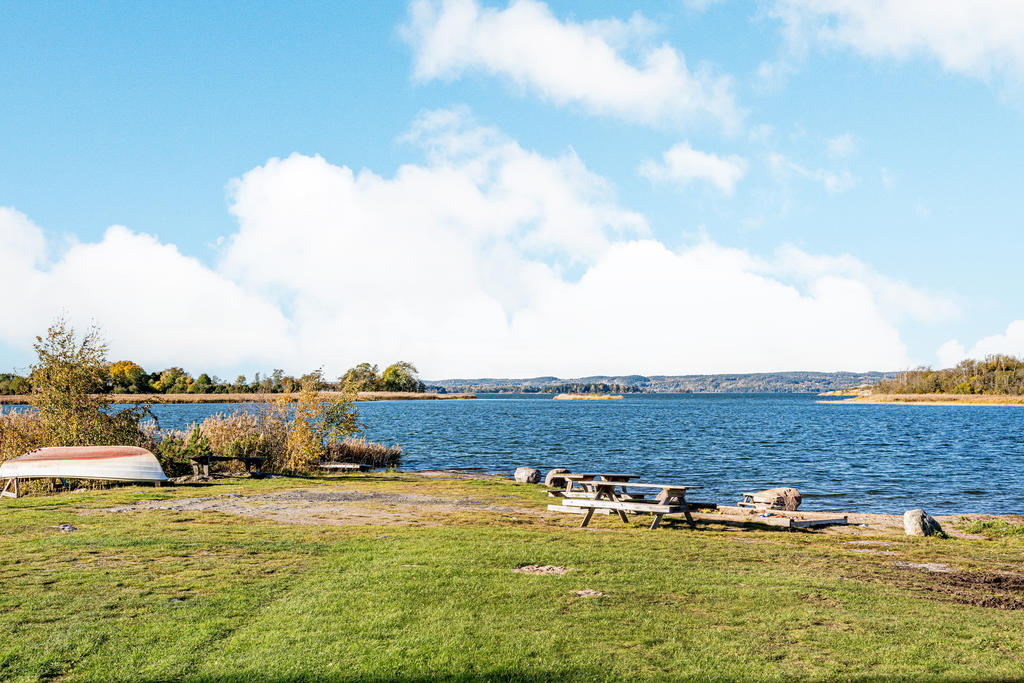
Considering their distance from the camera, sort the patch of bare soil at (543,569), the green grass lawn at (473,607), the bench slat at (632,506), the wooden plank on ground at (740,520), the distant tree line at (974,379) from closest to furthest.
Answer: the green grass lawn at (473,607) < the patch of bare soil at (543,569) < the bench slat at (632,506) < the wooden plank on ground at (740,520) < the distant tree line at (974,379)

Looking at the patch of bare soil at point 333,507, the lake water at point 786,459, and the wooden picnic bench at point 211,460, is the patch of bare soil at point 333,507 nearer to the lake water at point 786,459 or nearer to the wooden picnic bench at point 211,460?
the wooden picnic bench at point 211,460

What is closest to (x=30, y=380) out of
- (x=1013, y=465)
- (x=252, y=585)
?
(x=252, y=585)

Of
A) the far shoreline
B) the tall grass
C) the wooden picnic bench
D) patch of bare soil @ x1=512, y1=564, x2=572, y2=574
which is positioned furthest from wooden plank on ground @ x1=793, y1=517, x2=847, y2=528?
the tall grass

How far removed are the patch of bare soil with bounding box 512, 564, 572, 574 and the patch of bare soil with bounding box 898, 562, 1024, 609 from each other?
5317 mm

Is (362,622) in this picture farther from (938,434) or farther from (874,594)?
(938,434)

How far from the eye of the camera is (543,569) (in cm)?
1074

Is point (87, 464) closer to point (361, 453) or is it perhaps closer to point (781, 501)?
point (361, 453)

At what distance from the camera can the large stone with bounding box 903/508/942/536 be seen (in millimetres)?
15383

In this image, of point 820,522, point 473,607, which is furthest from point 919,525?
point 473,607

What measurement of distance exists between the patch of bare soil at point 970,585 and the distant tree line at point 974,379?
179 m

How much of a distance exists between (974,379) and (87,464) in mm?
198875

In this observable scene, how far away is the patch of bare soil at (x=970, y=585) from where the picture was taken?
9680 millimetres

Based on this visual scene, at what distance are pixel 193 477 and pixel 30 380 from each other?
256 inches

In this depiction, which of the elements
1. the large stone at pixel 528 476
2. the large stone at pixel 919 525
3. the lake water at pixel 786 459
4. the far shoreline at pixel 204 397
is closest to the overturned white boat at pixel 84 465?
the far shoreline at pixel 204 397
